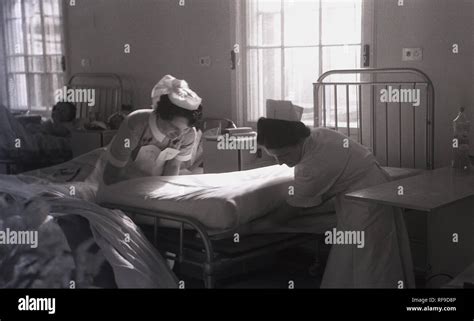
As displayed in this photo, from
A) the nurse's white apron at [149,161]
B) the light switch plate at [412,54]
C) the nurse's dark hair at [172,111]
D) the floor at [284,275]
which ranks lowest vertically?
the floor at [284,275]

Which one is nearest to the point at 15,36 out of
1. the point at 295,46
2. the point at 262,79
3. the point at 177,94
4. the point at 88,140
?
the point at 88,140

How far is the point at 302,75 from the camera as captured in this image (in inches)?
150

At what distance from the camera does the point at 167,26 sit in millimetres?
4344

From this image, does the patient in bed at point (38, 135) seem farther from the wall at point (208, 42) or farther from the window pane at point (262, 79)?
the window pane at point (262, 79)

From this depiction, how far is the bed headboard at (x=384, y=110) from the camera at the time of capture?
3287mm

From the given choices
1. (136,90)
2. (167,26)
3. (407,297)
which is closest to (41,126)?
(136,90)

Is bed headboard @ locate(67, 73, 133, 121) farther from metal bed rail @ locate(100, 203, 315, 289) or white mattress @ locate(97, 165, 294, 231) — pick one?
metal bed rail @ locate(100, 203, 315, 289)

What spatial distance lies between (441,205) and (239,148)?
161cm

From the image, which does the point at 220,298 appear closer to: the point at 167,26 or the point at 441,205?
the point at 441,205

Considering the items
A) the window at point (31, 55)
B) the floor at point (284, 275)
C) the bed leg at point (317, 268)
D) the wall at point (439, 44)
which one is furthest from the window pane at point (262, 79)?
the window at point (31, 55)

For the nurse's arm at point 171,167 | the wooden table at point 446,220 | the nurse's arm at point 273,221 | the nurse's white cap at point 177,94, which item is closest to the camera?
the wooden table at point 446,220

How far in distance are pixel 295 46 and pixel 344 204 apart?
168 centimetres

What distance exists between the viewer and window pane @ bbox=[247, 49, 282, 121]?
3938mm

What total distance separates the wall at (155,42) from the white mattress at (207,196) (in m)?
1.56
